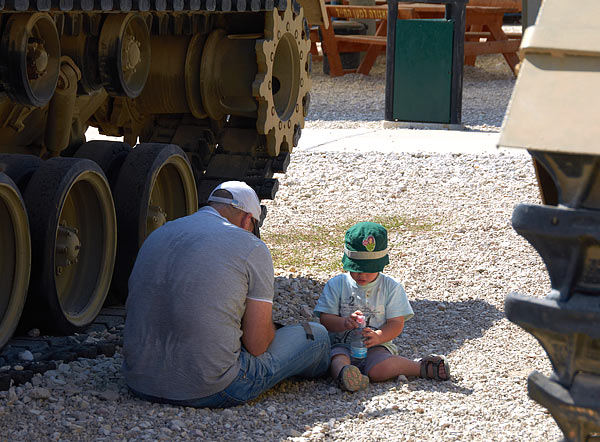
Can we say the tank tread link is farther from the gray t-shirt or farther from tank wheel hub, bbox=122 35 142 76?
the gray t-shirt

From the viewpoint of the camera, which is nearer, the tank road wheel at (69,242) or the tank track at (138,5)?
the tank track at (138,5)

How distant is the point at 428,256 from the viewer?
735cm

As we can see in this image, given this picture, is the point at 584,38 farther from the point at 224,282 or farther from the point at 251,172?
the point at 251,172

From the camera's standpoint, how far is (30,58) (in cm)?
518

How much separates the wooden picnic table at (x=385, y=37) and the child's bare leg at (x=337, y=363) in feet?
35.1

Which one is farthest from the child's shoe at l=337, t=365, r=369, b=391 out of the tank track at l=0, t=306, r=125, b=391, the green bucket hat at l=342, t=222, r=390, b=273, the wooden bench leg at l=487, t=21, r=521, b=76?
the wooden bench leg at l=487, t=21, r=521, b=76

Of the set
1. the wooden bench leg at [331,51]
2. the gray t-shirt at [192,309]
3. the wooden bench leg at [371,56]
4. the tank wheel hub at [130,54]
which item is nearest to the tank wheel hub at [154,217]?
the tank wheel hub at [130,54]

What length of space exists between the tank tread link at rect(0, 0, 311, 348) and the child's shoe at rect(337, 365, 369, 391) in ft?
4.73

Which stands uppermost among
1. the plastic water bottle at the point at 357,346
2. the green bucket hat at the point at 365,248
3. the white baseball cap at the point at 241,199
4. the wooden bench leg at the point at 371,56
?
the white baseball cap at the point at 241,199

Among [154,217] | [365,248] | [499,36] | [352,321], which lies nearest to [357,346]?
[352,321]

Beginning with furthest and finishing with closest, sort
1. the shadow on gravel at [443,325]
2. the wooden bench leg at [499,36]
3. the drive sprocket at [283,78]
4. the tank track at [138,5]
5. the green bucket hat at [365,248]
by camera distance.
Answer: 1. the wooden bench leg at [499,36]
2. the drive sprocket at [283,78]
3. the shadow on gravel at [443,325]
4. the green bucket hat at [365,248]
5. the tank track at [138,5]

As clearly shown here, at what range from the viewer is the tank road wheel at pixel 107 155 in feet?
19.7

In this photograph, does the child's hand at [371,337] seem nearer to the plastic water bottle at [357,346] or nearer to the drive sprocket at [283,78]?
the plastic water bottle at [357,346]

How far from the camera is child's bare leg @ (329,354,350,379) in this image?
4734mm
